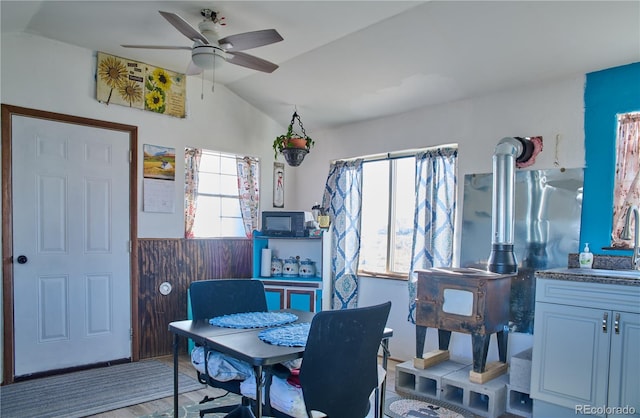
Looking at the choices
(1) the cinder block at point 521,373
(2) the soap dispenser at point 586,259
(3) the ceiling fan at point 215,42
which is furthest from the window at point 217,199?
(2) the soap dispenser at point 586,259

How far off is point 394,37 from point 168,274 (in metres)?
2.88

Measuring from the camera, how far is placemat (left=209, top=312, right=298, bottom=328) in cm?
214

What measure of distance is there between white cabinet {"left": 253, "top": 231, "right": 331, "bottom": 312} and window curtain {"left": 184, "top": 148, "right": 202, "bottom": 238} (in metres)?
0.67

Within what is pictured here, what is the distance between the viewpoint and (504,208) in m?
3.04

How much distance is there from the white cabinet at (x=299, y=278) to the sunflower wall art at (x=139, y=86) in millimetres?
1537

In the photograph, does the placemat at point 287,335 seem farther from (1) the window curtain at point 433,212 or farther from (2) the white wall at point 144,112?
(2) the white wall at point 144,112

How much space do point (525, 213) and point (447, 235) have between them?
0.65m

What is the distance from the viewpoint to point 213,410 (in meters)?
2.52

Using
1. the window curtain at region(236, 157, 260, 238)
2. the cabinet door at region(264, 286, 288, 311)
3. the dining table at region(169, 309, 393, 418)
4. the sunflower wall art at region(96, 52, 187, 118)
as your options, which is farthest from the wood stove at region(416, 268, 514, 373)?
the sunflower wall art at region(96, 52, 187, 118)

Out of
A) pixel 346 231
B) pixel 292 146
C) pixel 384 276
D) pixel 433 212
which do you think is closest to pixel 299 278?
pixel 346 231

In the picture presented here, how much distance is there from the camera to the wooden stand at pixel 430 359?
10.4 feet

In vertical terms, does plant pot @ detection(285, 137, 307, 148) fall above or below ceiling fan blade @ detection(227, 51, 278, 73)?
below

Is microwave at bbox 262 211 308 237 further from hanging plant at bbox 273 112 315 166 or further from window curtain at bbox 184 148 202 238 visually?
window curtain at bbox 184 148 202 238

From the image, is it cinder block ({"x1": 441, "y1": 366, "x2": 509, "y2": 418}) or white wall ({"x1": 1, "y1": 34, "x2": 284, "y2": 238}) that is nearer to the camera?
cinder block ({"x1": 441, "y1": 366, "x2": 509, "y2": 418})
